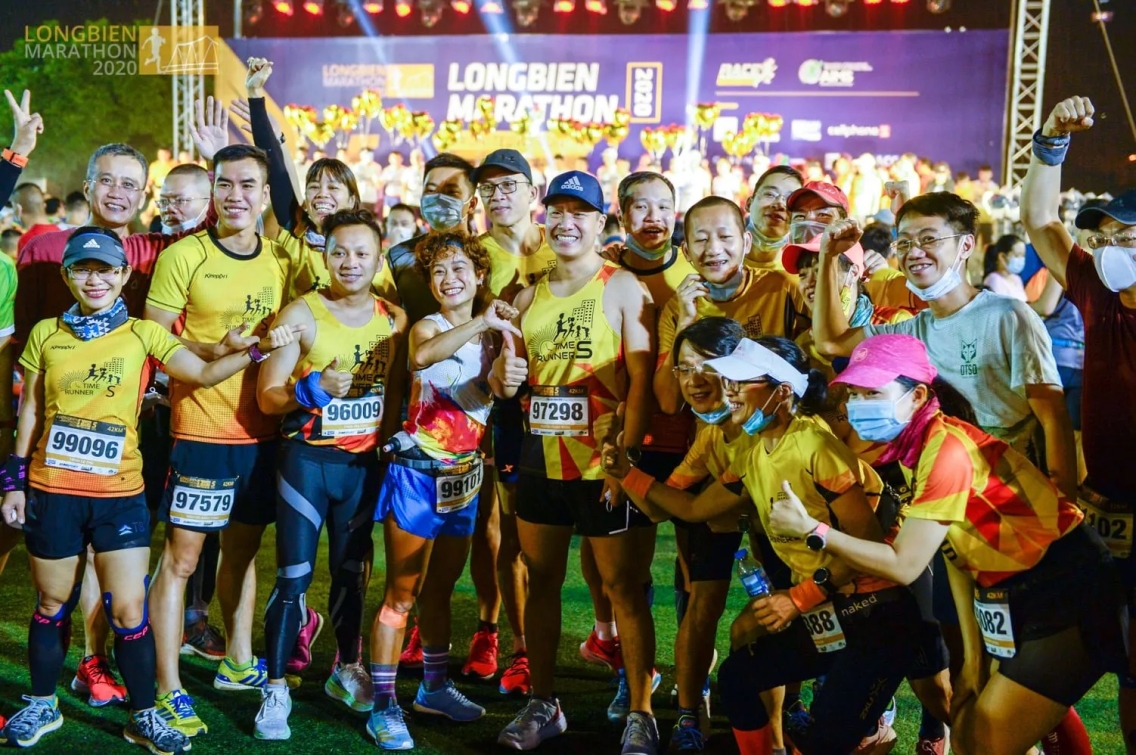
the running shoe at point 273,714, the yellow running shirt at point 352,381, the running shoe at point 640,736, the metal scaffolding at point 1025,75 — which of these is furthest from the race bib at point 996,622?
the metal scaffolding at point 1025,75

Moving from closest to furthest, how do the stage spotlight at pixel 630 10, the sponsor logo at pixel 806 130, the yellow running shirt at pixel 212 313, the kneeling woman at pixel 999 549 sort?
the kneeling woman at pixel 999 549 < the yellow running shirt at pixel 212 313 < the sponsor logo at pixel 806 130 < the stage spotlight at pixel 630 10

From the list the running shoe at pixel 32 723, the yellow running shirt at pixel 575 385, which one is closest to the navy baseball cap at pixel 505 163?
the yellow running shirt at pixel 575 385

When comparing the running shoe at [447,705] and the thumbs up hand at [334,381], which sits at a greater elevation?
the thumbs up hand at [334,381]

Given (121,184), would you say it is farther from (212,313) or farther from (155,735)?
(155,735)

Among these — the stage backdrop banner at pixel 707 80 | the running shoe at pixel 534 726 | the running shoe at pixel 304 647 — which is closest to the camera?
the running shoe at pixel 534 726

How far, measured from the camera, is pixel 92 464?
4.05 metres

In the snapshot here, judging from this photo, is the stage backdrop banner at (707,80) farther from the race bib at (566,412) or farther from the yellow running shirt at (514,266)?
the race bib at (566,412)

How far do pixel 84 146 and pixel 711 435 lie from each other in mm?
22133

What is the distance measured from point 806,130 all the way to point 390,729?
658 inches

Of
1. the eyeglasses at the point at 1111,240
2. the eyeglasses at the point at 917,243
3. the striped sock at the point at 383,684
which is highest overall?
the eyeglasses at the point at 1111,240

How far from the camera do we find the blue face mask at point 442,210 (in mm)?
5297

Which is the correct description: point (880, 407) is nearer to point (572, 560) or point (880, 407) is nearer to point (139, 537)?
point (139, 537)

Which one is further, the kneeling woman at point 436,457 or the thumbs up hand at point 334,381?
the kneeling woman at point 436,457

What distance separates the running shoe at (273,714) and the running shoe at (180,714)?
23cm
